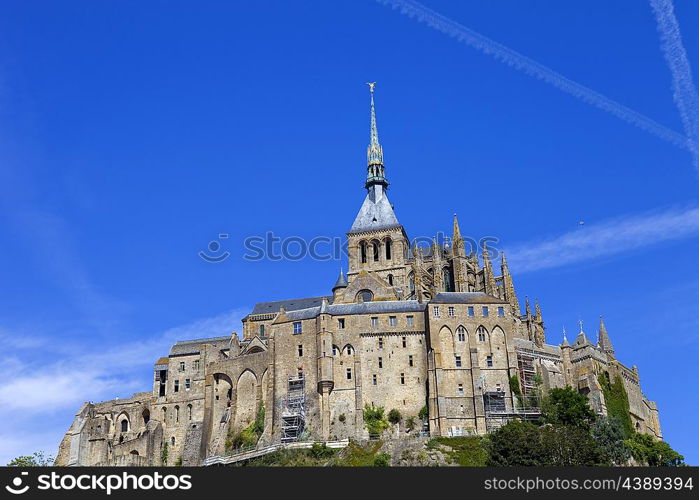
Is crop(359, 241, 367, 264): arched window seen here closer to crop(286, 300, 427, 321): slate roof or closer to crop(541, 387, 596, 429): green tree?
crop(286, 300, 427, 321): slate roof

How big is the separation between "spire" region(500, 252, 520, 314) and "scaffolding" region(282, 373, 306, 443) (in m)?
28.4

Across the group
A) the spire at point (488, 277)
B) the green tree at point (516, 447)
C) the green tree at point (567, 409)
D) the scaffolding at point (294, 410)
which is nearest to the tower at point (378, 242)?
the spire at point (488, 277)

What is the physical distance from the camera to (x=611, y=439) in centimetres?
10038

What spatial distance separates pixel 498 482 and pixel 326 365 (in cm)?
4439

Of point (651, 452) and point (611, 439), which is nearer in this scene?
point (611, 439)

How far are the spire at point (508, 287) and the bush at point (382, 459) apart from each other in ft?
101

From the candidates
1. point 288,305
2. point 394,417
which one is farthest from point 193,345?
point 394,417

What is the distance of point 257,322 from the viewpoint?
127 metres

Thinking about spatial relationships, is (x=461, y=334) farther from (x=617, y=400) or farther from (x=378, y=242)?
(x=378, y=242)

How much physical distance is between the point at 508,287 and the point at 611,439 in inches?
1131

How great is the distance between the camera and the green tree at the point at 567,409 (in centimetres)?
10062

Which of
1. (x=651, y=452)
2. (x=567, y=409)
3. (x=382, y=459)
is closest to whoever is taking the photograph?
(x=382, y=459)

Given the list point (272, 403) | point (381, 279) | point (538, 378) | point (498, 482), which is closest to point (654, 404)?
point (538, 378)

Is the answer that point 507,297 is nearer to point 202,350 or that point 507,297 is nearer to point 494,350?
point 494,350
